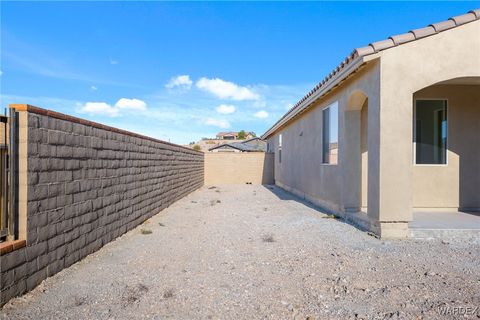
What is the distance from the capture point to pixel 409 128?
6957 millimetres

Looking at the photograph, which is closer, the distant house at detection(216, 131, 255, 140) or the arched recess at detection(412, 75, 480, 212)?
the arched recess at detection(412, 75, 480, 212)

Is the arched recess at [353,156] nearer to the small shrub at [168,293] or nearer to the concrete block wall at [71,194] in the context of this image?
the concrete block wall at [71,194]

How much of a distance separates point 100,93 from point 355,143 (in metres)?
16.0

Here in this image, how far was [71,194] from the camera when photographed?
17.2 ft

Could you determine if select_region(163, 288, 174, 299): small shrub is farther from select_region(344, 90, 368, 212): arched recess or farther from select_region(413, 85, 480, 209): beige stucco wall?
select_region(413, 85, 480, 209): beige stucco wall

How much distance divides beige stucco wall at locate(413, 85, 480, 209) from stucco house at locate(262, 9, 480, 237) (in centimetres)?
2

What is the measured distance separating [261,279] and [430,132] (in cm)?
684

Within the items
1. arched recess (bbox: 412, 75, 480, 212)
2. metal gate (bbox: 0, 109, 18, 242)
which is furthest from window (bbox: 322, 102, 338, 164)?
metal gate (bbox: 0, 109, 18, 242)

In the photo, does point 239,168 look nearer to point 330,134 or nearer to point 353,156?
point 330,134

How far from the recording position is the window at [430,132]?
30.6ft

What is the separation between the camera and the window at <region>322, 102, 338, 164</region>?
10.2 meters

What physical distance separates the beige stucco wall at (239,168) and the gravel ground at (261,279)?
18565mm

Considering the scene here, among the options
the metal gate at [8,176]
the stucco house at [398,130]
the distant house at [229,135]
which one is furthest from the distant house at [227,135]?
the metal gate at [8,176]

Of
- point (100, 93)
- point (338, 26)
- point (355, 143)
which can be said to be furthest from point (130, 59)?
point (355, 143)
